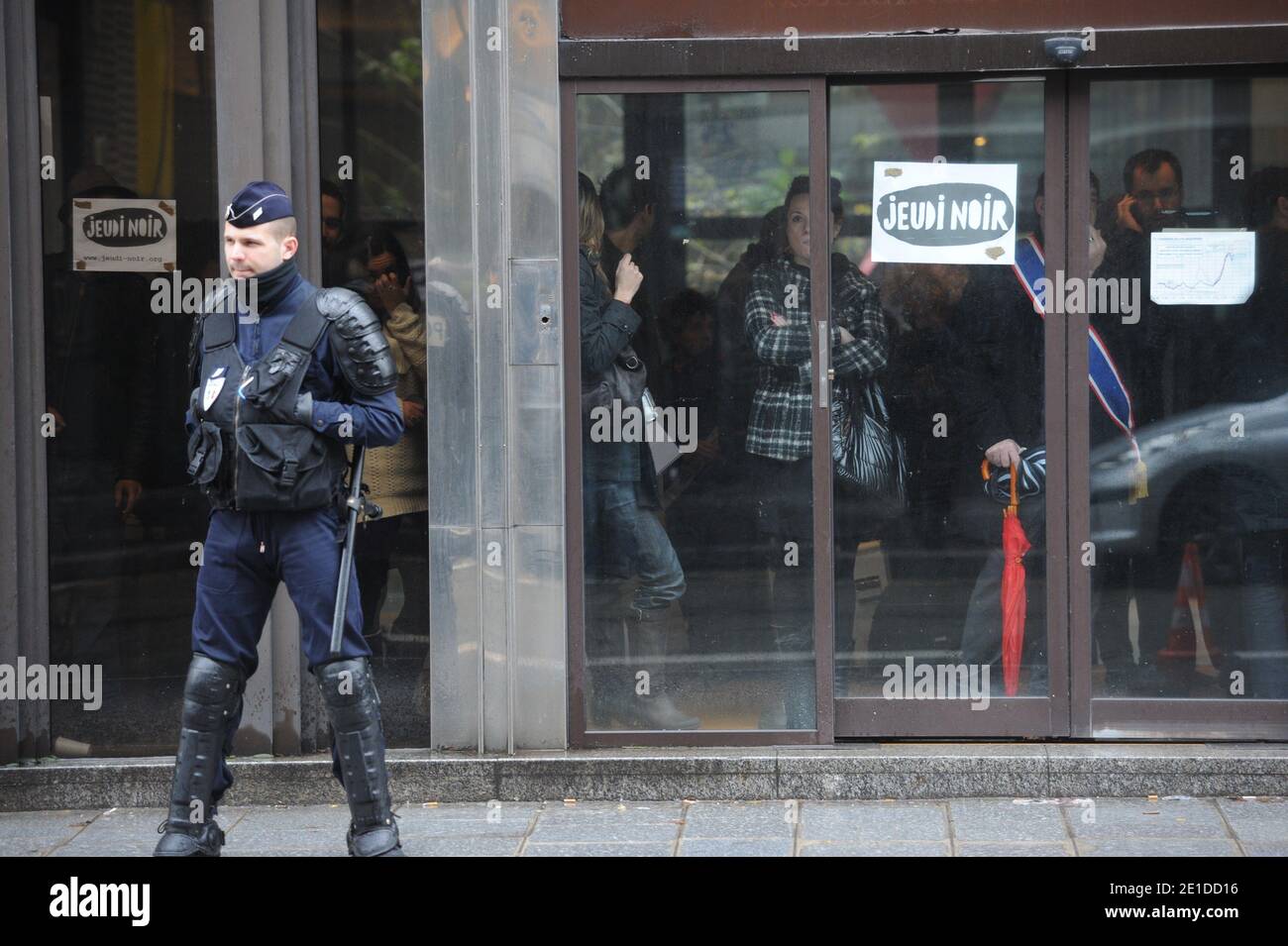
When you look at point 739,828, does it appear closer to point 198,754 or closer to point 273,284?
point 198,754

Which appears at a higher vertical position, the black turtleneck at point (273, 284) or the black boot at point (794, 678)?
the black turtleneck at point (273, 284)

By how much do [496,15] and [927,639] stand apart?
3.00 metres

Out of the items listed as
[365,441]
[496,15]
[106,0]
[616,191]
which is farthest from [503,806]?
[106,0]

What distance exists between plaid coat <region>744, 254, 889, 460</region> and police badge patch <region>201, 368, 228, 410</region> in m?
2.25

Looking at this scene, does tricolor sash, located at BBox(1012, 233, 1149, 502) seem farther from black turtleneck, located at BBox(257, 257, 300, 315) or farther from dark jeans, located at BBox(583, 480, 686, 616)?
black turtleneck, located at BBox(257, 257, 300, 315)

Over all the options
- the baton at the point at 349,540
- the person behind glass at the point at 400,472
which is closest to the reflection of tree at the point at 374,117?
the person behind glass at the point at 400,472

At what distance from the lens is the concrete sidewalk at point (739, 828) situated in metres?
5.95

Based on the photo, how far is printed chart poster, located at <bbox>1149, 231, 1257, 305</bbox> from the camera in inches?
267

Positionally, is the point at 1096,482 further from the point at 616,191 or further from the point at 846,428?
the point at 616,191

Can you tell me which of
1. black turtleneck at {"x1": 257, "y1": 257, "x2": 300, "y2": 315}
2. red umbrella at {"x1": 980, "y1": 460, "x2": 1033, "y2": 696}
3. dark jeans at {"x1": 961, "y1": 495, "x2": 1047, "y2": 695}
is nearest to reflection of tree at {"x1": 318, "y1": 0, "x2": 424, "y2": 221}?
black turtleneck at {"x1": 257, "y1": 257, "x2": 300, "y2": 315}

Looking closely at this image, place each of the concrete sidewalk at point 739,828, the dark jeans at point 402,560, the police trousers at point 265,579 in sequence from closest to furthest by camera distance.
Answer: the police trousers at point 265,579 → the concrete sidewalk at point 739,828 → the dark jeans at point 402,560

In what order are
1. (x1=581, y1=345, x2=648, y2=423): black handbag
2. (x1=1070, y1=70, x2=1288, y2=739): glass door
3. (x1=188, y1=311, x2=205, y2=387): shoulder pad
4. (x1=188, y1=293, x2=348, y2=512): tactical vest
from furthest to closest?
(x1=581, y1=345, x2=648, y2=423): black handbag, (x1=1070, y1=70, x2=1288, y2=739): glass door, (x1=188, y1=311, x2=205, y2=387): shoulder pad, (x1=188, y1=293, x2=348, y2=512): tactical vest

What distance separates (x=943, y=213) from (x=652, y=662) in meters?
2.14

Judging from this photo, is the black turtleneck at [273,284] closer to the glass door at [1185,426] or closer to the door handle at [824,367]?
the door handle at [824,367]
